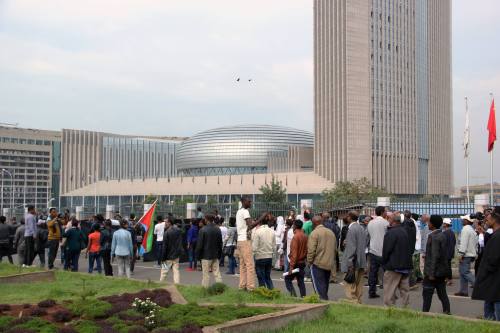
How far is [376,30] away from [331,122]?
13688mm

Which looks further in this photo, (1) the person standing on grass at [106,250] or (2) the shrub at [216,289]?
(1) the person standing on grass at [106,250]

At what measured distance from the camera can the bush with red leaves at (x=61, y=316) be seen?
351 inches

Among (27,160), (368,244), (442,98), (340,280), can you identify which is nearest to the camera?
(368,244)

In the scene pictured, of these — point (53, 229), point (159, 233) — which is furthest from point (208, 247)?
point (159, 233)

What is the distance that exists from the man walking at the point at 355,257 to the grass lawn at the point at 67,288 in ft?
12.8

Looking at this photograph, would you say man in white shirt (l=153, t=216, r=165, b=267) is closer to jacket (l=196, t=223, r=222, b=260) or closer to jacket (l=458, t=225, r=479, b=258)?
jacket (l=196, t=223, r=222, b=260)

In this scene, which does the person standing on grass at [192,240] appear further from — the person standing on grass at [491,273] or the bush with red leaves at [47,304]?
the person standing on grass at [491,273]

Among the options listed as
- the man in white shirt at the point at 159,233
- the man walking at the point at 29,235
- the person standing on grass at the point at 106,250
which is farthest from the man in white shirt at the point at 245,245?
the man walking at the point at 29,235

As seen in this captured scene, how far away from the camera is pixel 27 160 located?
396 feet

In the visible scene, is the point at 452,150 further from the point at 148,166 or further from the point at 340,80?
the point at 148,166

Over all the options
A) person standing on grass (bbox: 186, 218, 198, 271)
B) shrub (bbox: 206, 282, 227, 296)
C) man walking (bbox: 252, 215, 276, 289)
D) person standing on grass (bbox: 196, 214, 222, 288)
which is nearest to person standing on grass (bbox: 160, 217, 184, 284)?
person standing on grass (bbox: 196, 214, 222, 288)

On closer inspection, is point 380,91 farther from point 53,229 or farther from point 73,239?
point 53,229

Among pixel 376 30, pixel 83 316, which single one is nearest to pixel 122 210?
pixel 83 316

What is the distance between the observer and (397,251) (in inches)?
411
